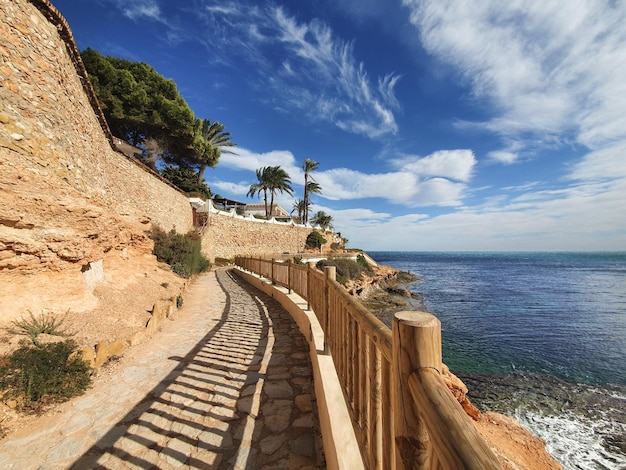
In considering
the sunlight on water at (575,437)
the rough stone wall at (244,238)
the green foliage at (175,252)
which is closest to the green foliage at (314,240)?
the rough stone wall at (244,238)

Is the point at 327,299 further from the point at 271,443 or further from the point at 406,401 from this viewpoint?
the point at 406,401

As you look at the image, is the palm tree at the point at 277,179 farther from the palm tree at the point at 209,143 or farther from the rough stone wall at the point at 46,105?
the rough stone wall at the point at 46,105

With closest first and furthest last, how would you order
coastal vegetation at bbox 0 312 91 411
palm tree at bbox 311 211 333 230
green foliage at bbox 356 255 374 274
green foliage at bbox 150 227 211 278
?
coastal vegetation at bbox 0 312 91 411
green foliage at bbox 150 227 211 278
green foliage at bbox 356 255 374 274
palm tree at bbox 311 211 333 230

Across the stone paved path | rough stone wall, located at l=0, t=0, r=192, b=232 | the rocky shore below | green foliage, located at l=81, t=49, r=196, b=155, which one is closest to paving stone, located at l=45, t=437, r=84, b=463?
the stone paved path

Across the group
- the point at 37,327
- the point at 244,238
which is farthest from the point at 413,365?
the point at 244,238

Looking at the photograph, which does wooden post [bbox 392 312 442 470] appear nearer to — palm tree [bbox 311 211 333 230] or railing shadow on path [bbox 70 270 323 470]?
railing shadow on path [bbox 70 270 323 470]

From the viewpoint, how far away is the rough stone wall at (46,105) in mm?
5254

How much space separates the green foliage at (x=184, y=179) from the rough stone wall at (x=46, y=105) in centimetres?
1489

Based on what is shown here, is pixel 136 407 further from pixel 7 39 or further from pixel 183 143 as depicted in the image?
pixel 183 143

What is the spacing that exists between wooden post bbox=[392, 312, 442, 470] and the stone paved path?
1.92m

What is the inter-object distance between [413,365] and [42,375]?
15.6 ft

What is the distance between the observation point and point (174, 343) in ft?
17.4

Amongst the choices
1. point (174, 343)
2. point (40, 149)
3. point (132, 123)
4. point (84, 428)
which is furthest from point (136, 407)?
point (132, 123)

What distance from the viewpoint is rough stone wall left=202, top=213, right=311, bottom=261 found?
25.7m
